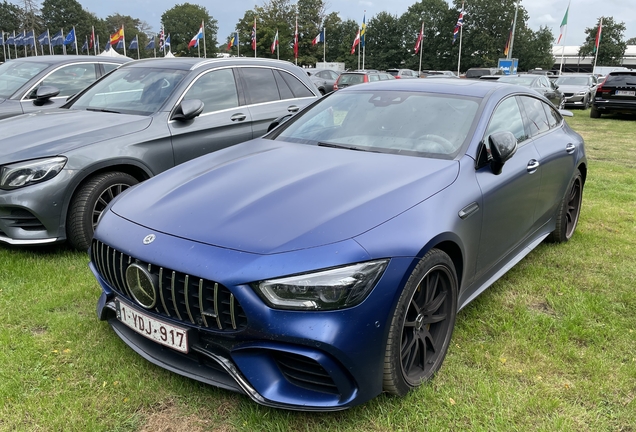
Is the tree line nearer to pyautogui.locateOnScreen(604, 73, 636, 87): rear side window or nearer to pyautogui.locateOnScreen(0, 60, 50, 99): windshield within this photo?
pyautogui.locateOnScreen(604, 73, 636, 87): rear side window

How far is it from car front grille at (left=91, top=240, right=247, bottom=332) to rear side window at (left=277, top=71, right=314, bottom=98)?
4020mm

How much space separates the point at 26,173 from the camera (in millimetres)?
3814

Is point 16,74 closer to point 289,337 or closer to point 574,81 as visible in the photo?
point 289,337

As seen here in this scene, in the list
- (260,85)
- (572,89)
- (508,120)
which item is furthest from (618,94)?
(508,120)

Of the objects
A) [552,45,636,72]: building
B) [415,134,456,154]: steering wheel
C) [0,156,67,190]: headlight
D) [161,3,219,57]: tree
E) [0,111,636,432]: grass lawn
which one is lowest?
[0,111,636,432]: grass lawn

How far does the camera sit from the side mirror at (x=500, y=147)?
2895 mm

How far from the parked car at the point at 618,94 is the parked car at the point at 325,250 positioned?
47.2 ft

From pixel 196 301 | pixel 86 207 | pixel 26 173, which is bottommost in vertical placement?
pixel 86 207

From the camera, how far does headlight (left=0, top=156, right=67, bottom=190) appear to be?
12.5 feet

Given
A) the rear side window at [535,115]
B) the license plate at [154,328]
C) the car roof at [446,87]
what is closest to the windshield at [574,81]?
the rear side window at [535,115]

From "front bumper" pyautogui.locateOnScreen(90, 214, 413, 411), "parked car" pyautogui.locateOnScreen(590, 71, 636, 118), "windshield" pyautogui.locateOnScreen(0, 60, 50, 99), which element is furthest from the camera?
"parked car" pyautogui.locateOnScreen(590, 71, 636, 118)

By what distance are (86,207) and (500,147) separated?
3049 millimetres

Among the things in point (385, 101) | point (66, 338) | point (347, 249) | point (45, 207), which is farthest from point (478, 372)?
point (45, 207)

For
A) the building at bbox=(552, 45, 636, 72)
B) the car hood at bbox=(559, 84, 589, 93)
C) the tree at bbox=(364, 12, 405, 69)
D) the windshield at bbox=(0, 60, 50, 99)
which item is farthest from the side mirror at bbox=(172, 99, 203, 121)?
the building at bbox=(552, 45, 636, 72)
